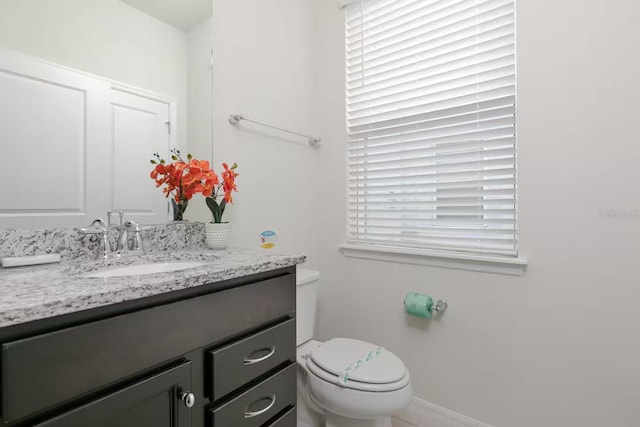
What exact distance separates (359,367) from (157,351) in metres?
0.84

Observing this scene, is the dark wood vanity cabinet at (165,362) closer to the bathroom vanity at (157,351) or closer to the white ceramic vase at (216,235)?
the bathroom vanity at (157,351)

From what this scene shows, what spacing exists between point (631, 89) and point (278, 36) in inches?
66.0

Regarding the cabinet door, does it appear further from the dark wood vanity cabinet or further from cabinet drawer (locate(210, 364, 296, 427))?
cabinet drawer (locate(210, 364, 296, 427))

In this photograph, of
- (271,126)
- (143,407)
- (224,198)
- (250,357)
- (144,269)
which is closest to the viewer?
(143,407)

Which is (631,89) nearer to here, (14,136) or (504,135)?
(504,135)

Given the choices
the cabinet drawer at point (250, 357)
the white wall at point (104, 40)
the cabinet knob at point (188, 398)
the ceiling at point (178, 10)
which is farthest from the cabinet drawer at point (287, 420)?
the ceiling at point (178, 10)

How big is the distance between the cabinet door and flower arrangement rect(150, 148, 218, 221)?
77 cm

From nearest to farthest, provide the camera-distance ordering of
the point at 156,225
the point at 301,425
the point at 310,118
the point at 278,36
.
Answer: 1. the point at 156,225
2. the point at 301,425
3. the point at 278,36
4. the point at 310,118

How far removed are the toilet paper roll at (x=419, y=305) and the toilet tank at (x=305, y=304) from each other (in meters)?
0.50

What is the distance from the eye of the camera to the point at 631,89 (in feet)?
3.89

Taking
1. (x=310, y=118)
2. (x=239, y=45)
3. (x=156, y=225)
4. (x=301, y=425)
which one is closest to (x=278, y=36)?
(x=239, y=45)

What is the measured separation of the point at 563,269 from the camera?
1.31 m

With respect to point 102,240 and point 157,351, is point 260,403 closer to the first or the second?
point 157,351

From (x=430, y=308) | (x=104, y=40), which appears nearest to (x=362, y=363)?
(x=430, y=308)
